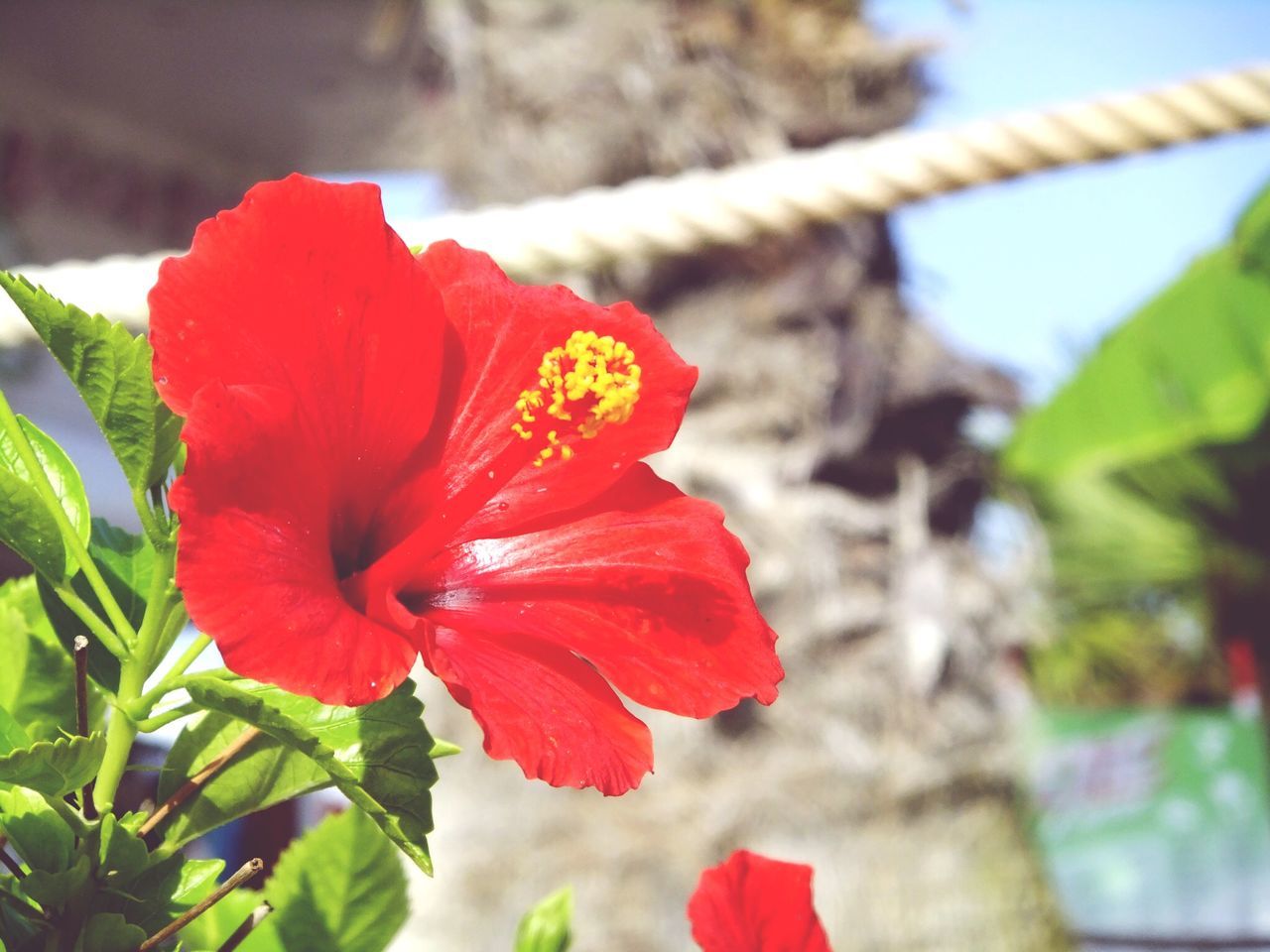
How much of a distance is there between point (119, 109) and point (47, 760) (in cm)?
393

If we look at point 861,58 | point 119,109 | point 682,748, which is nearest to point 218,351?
point 682,748

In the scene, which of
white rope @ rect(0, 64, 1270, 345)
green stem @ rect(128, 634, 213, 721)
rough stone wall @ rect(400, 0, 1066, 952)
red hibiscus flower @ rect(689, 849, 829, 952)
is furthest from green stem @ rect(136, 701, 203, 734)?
rough stone wall @ rect(400, 0, 1066, 952)

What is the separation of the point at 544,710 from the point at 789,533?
1.40 metres

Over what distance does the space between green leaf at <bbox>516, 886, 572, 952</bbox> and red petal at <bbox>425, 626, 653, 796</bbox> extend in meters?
0.06

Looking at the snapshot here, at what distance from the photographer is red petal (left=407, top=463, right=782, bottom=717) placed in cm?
21

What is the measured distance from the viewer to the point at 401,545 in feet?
0.68

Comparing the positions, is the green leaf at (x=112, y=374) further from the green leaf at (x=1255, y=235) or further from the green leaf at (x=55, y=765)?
the green leaf at (x=1255, y=235)

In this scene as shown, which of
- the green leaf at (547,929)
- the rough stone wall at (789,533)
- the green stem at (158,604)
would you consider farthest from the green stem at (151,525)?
the rough stone wall at (789,533)

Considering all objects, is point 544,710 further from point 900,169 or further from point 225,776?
point 900,169

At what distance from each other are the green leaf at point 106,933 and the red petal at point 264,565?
47mm

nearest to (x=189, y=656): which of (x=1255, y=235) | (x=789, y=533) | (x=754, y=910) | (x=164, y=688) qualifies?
(x=164, y=688)

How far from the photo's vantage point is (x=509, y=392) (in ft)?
0.76

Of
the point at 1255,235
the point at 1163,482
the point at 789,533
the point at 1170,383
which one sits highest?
the point at 1255,235

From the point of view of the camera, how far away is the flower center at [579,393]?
9.0 inches
